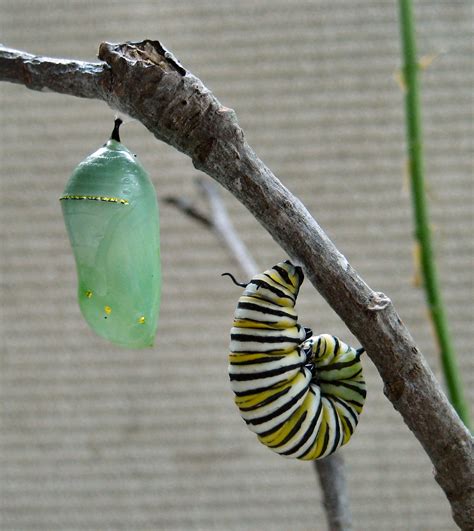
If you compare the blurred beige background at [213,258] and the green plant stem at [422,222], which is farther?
the blurred beige background at [213,258]

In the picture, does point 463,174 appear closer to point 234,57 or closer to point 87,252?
point 234,57

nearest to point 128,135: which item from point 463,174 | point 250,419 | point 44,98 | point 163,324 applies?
point 44,98

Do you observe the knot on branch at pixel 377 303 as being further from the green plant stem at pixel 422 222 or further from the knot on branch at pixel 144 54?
the green plant stem at pixel 422 222

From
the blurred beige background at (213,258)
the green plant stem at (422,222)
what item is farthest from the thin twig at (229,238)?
the blurred beige background at (213,258)

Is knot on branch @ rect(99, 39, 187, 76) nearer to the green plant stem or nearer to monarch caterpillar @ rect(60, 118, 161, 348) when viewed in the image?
monarch caterpillar @ rect(60, 118, 161, 348)

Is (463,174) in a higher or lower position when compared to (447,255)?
higher

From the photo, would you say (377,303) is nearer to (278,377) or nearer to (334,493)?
(278,377)

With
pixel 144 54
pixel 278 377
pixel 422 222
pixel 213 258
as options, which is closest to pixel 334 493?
pixel 278 377
